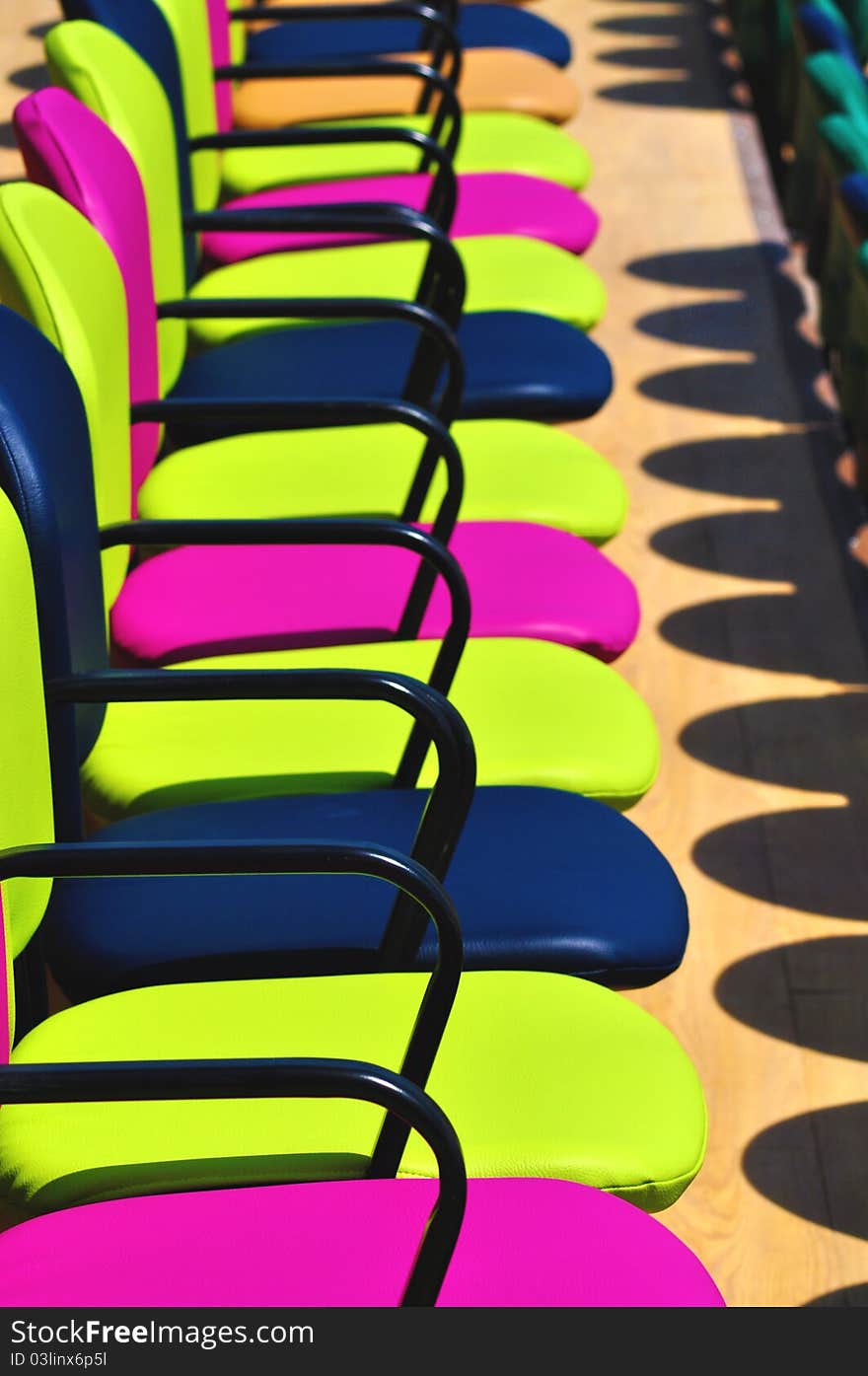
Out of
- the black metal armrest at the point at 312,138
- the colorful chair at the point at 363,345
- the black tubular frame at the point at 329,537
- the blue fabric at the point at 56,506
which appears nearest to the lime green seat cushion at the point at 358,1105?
the blue fabric at the point at 56,506

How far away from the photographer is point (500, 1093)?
134cm

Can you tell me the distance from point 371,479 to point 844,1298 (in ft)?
3.38

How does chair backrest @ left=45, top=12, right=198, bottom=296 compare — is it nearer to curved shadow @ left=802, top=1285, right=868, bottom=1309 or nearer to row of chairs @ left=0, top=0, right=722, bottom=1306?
row of chairs @ left=0, top=0, right=722, bottom=1306

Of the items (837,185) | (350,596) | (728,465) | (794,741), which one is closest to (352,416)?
(350,596)

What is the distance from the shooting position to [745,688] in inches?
102

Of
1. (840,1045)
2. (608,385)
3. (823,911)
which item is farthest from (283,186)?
(840,1045)

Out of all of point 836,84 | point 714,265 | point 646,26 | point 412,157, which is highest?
point 836,84

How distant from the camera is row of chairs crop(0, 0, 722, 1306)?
48.3 inches

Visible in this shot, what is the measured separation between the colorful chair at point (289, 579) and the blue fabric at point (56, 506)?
175mm

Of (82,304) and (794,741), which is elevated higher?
(82,304)

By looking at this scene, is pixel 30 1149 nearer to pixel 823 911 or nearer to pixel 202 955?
pixel 202 955

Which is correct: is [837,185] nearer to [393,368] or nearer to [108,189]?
[393,368]

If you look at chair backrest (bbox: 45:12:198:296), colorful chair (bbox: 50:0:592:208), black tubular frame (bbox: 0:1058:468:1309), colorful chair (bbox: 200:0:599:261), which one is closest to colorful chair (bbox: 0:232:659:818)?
chair backrest (bbox: 45:12:198:296)

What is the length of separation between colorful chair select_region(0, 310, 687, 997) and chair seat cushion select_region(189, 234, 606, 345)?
3.38 ft
